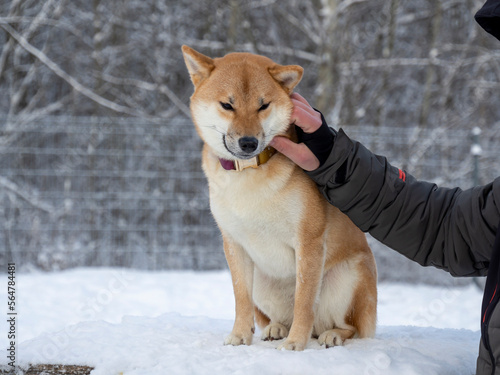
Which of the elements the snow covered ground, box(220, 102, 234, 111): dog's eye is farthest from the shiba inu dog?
the snow covered ground

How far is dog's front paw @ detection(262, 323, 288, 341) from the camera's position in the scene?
2383 mm

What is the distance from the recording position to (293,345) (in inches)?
81.0

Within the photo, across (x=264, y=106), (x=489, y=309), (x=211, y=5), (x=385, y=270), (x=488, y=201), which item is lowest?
(x=385, y=270)

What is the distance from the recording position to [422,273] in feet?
20.9

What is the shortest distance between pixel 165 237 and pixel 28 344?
4.02 meters

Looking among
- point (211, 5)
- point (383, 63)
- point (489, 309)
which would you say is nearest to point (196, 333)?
point (489, 309)

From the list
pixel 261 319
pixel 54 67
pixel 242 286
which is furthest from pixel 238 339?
pixel 54 67

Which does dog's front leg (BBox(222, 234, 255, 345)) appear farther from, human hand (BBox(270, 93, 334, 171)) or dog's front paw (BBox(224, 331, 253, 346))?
human hand (BBox(270, 93, 334, 171))

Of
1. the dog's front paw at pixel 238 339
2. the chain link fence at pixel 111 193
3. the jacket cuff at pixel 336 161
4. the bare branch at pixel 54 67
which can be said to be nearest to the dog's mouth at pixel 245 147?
the jacket cuff at pixel 336 161

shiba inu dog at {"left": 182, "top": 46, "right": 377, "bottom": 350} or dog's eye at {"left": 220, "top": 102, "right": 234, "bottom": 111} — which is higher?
dog's eye at {"left": 220, "top": 102, "right": 234, "bottom": 111}

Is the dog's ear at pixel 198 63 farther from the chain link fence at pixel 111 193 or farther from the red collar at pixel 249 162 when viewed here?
the chain link fence at pixel 111 193

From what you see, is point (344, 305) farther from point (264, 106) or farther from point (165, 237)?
point (165, 237)

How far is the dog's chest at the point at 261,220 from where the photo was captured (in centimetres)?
215

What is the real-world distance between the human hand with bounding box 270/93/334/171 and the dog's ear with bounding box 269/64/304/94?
131mm
